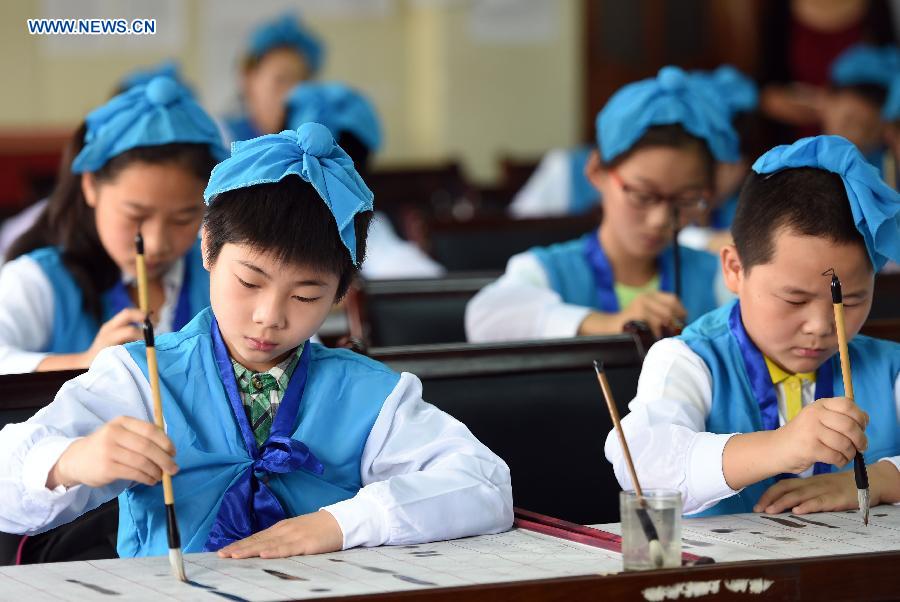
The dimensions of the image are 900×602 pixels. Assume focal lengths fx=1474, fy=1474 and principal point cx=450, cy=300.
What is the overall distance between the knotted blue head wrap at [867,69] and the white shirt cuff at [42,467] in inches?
196

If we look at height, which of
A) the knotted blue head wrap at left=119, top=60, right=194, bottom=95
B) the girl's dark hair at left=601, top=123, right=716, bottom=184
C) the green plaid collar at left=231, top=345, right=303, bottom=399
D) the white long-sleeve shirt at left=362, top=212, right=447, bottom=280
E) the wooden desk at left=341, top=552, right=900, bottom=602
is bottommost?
the white long-sleeve shirt at left=362, top=212, right=447, bottom=280

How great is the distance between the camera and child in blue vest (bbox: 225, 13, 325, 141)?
5652 mm

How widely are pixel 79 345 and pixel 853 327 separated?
4.70 feet

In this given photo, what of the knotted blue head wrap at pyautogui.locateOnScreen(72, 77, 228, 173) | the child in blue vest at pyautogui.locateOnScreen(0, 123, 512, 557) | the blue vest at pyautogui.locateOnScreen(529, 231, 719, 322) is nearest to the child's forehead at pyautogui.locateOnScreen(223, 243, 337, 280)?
the child in blue vest at pyautogui.locateOnScreen(0, 123, 512, 557)

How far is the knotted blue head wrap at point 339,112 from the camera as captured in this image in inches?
167

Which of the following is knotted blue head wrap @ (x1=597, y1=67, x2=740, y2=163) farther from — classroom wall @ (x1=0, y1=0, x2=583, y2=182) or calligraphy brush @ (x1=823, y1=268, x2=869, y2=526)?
classroom wall @ (x1=0, y1=0, x2=583, y2=182)

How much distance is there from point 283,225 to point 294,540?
1.24 ft

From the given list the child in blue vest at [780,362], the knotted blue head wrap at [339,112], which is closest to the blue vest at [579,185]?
the knotted blue head wrap at [339,112]

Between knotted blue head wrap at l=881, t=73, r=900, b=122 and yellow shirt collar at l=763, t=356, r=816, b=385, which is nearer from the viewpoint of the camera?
yellow shirt collar at l=763, t=356, r=816, b=385

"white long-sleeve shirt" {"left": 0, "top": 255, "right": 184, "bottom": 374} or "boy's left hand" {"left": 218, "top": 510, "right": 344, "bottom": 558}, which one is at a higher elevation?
"white long-sleeve shirt" {"left": 0, "top": 255, "right": 184, "bottom": 374}

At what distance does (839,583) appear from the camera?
1415 mm

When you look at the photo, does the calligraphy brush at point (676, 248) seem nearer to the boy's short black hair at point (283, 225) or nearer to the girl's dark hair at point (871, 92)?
the boy's short black hair at point (283, 225)

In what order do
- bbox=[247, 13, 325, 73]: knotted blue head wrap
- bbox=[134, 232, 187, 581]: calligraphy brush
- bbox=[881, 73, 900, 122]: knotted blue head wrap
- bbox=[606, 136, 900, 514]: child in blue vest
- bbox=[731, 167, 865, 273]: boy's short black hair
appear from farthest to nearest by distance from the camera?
1. bbox=[247, 13, 325, 73]: knotted blue head wrap
2. bbox=[881, 73, 900, 122]: knotted blue head wrap
3. bbox=[731, 167, 865, 273]: boy's short black hair
4. bbox=[606, 136, 900, 514]: child in blue vest
5. bbox=[134, 232, 187, 581]: calligraphy brush

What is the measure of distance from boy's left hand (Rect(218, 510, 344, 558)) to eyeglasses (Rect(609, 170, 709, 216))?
1558 millimetres
